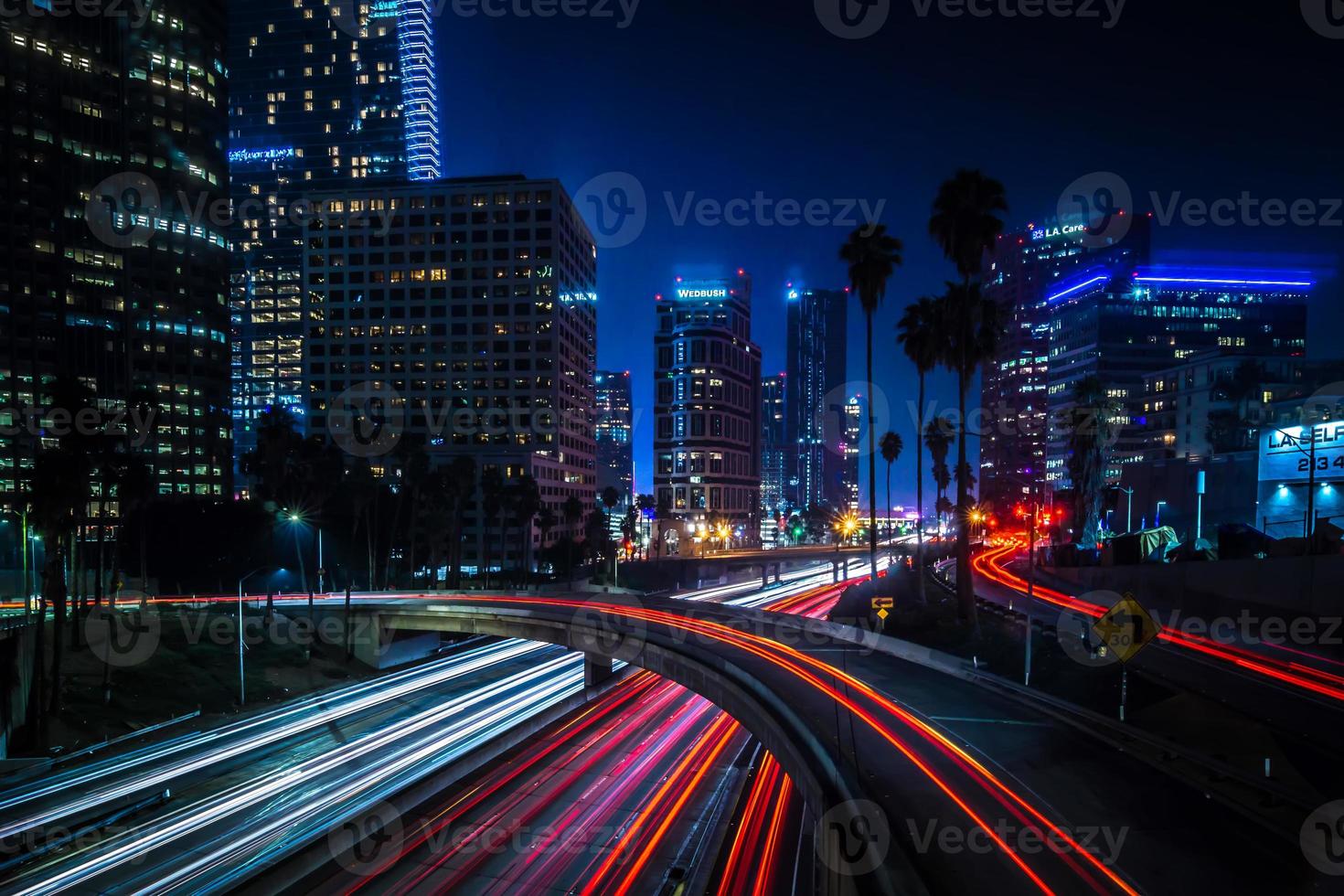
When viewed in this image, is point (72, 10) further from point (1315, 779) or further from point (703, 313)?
point (1315, 779)

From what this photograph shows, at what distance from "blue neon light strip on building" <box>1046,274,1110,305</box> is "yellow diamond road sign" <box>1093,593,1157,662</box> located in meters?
175

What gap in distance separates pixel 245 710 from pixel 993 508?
186 metres

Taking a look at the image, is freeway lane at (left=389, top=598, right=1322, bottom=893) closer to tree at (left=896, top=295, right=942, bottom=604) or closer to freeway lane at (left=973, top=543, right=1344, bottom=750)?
freeway lane at (left=973, top=543, right=1344, bottom=750)

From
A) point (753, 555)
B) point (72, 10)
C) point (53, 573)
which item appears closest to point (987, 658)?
point (53, 573)

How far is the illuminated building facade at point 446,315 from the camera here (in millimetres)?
115375

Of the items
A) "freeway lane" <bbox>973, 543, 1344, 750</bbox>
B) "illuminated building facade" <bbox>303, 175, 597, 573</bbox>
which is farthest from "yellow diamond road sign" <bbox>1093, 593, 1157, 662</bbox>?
"illuminated building facade" <bbox>303, 175, 597, 573</bbox>

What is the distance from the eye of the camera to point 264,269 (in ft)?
607

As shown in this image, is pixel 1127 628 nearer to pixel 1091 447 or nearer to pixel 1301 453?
pixel 1301 453

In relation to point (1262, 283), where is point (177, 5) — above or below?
above

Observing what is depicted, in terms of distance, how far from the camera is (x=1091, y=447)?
55.5 meters

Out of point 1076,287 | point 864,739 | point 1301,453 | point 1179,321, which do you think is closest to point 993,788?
point 864,739

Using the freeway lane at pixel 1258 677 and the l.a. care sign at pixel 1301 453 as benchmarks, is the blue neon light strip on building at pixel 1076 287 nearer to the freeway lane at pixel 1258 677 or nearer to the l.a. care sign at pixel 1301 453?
the l.a. care sign at pixel 1301 453

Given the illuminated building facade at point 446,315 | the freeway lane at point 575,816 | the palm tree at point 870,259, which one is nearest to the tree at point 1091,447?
the palm tree at point 870,259

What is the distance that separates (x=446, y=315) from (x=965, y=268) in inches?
3925
